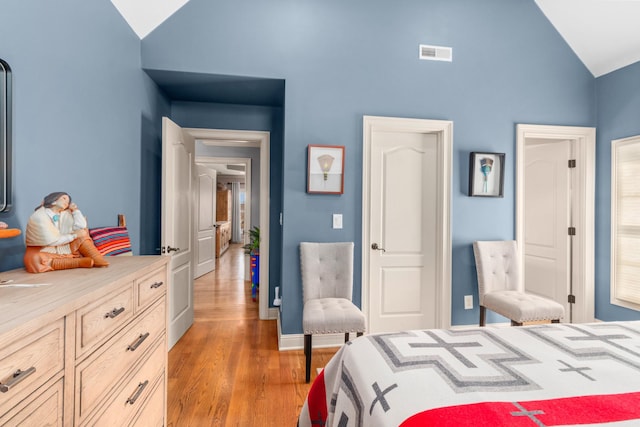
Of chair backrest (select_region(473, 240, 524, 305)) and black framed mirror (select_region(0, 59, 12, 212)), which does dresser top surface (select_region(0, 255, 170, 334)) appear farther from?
chair backrest (select_region(473, 240, 524, 305))

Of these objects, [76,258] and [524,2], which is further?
[524,2]

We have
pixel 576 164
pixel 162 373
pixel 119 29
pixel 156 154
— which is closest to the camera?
pixel 162 373

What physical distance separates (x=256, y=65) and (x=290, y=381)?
8.32 feet

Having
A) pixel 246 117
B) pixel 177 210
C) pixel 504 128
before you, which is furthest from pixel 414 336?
pixel 246 117

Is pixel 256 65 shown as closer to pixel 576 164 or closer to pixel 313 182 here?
pixel 313 182

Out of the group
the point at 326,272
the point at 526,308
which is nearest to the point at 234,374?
the point at 326,272

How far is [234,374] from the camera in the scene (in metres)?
2.38

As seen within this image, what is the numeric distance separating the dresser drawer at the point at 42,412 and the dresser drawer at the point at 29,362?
0.03 m

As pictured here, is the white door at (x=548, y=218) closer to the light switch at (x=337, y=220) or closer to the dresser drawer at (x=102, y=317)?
the light switch at (x=337, y=220)

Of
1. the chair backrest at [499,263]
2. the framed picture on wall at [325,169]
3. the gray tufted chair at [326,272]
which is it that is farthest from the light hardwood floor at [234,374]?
the chair backrest at [499,263]

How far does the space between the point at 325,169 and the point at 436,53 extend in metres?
1.54

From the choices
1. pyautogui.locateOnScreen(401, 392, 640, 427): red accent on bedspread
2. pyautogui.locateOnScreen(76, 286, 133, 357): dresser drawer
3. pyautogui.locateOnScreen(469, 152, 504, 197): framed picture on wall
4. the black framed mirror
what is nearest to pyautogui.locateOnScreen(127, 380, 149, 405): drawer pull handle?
pyautogui.locateOnScreen(76, 286, 133, 357): dresser drawer

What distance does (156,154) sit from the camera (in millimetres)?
3072

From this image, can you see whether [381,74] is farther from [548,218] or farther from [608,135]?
[548,218]
